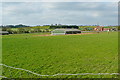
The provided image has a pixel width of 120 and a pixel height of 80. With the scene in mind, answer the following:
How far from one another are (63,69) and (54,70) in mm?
463

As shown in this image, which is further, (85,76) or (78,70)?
(78,70)

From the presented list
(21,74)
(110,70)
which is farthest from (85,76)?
(21,74)

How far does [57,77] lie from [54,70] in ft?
3.36

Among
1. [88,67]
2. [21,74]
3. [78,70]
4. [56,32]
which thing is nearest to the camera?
[21,74]

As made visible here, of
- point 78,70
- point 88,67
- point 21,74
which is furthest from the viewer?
point 88,67

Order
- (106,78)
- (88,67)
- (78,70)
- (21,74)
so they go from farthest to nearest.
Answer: (88,67), (78,70), (21,74), (106,78)

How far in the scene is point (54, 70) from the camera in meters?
6.80

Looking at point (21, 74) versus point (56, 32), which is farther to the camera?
point (56, 32)

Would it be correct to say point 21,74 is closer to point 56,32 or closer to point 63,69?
point 63,69

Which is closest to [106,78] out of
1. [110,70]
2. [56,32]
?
A: [110,70]

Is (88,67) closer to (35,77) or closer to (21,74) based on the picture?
(35,77)

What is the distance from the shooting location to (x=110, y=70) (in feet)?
21.6

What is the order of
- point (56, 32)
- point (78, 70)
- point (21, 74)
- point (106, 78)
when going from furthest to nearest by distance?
point (56, 32), point (78, 70), point (21, 74), point (106, 78)

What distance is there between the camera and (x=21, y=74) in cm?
621
